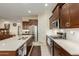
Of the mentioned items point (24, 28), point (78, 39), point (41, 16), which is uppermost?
point (41, 16)

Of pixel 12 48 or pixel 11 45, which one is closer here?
pixel 12 48

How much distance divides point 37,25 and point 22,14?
0.46m

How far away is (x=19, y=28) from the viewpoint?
2.32 meters

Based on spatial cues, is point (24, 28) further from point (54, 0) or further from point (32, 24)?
point (54, 0)

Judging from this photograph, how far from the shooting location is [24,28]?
2398mm

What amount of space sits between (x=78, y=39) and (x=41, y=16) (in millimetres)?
821

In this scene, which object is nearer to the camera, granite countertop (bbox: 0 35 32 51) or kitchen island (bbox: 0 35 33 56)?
kitchen island (bbox: 0 35 33 56)

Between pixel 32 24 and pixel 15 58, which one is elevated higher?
pixel 32 24

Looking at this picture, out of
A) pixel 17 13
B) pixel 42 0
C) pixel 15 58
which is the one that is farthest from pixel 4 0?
pixel 17 13

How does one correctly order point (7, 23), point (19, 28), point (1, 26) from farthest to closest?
point (19, 28)
point (7, 23)
point (1, 26)

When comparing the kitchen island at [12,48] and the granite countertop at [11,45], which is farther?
the granite countertop at [11,45]

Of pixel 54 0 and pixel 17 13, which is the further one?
pixel 17 13

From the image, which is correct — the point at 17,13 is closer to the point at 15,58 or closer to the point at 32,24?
the point at 32,24

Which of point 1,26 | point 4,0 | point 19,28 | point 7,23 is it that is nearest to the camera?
point 4,0
